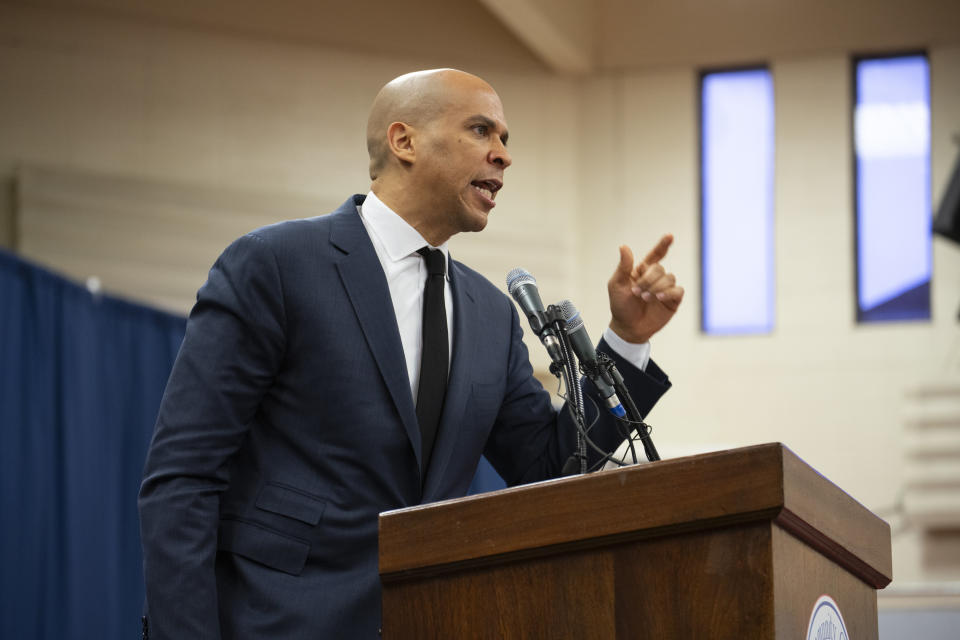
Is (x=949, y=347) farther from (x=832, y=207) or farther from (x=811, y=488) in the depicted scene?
(x=811, y=488)

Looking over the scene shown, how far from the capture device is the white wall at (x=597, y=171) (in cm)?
750

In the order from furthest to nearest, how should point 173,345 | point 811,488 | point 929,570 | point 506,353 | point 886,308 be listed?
1. point 886,308
2. point 929,570
3. point 173,345
4. point 506,353
5. point 811,488

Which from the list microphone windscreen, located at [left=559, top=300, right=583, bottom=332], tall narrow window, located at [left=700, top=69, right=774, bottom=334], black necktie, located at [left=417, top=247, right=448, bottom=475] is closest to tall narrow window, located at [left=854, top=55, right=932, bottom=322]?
tall narrow window, located at [left=700, top=69, right=774, bottom=334]

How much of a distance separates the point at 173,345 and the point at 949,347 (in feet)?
15.9

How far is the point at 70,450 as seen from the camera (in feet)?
17.5

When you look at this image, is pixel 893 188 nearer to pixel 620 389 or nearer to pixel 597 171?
pixel 597 171

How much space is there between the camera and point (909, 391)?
7.71 meters

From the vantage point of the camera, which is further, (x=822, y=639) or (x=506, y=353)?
(x=506, y=353)

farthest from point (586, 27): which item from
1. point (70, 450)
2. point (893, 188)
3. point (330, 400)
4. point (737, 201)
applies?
point (330, 400)

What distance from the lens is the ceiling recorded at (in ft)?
25.9

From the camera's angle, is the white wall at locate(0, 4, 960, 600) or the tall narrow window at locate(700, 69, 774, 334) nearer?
the white wall at locate(0, 4, 960, 600)

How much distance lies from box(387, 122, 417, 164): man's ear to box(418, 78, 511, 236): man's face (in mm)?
21

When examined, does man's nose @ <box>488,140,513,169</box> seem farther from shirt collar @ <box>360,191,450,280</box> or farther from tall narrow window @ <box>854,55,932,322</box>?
tall narrow window @ <box>854,55,932,322</box>

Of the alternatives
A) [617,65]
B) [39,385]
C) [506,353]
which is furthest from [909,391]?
[506,353]
